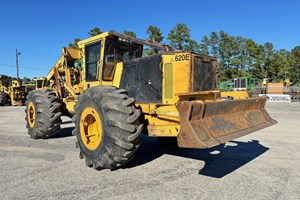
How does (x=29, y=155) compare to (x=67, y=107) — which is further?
(x=67, y=107)

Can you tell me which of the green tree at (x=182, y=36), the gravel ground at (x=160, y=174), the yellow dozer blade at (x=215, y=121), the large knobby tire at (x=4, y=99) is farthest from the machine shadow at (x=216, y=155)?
the green tree at (x=182, y=36)

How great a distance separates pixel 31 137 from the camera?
8602mm

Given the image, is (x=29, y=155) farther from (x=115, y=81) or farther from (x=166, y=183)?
(x=166, y=183)

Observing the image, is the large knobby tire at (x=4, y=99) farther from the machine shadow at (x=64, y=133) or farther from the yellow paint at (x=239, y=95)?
the yellow paint at (x=239, y=95)

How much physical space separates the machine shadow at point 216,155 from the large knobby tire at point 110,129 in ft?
2.15

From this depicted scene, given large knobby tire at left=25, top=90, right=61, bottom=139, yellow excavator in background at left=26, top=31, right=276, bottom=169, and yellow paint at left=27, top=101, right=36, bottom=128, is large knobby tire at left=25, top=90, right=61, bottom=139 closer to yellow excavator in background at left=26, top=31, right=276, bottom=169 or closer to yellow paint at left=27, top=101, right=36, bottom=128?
yellow paint at left=27, top=101, right=36, bottom=128

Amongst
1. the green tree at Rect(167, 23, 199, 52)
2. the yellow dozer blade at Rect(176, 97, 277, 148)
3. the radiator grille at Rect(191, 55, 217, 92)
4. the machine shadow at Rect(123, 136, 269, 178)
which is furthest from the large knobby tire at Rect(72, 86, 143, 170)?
the green tree at Rect(167, 23, 199, 52)

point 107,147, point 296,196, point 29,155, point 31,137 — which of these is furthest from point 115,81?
point 296,196

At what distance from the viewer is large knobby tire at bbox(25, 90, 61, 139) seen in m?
7.80

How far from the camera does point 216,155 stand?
6379mm

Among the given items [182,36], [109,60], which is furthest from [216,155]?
A: [182,36]

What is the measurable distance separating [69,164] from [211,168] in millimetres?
2780

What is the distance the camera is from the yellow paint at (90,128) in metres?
5.36

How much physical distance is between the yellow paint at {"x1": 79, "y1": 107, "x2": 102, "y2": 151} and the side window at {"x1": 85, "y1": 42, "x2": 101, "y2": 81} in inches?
60.6
